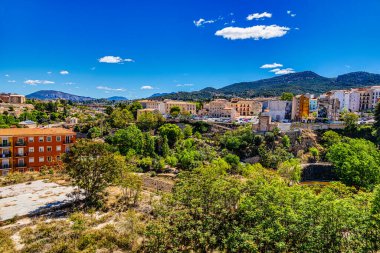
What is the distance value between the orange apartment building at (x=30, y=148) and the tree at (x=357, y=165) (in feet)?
157

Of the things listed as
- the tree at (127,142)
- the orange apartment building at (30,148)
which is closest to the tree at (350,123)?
the tree at (127,142)

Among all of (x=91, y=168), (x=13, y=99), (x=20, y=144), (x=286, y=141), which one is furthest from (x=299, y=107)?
(x=13, y=99)

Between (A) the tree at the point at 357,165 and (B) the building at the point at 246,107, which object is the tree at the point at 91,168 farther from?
(B) the building at the point at 246,107

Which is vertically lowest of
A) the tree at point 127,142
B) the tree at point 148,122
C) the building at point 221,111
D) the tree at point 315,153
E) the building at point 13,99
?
the tree at point 315,153

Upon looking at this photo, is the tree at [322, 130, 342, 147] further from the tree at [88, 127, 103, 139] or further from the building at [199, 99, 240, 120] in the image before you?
the tree at [88, 127, 103, 139]

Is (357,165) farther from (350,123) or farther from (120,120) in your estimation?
(120,120)

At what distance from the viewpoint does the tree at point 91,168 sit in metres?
28.2

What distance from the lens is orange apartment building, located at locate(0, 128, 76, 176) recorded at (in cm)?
4506

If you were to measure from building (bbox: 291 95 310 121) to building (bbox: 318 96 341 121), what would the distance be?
993 centimetres

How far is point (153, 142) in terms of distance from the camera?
61719mm

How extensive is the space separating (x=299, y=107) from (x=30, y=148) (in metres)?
80.6

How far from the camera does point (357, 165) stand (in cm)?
4394

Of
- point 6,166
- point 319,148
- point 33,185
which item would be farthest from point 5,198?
point 319,148

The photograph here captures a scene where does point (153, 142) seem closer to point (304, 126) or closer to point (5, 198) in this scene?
point (5, 198)
